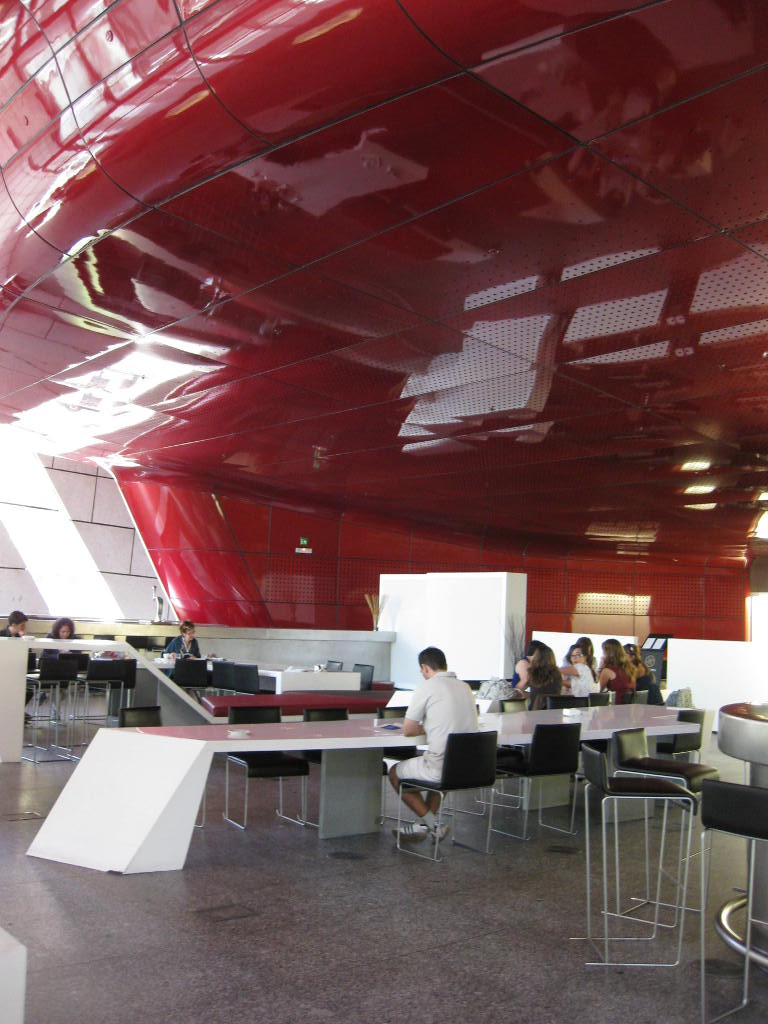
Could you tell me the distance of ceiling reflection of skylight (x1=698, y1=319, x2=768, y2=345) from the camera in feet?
18.4

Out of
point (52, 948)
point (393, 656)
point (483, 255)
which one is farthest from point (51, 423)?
point (52, 948)

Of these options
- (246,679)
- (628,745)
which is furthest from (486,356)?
(246,679)

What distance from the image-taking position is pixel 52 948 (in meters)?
3.56

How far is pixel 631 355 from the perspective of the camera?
20.6ft

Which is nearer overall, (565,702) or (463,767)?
(463,767)

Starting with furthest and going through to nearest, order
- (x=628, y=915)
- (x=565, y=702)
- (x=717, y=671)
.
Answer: (x=717, y=671) → (x=565, y=702) → (x=628, y=915)

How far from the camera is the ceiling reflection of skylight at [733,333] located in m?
5.62

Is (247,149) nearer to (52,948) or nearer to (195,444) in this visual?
(52,948)

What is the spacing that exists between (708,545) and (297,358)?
1297 cm

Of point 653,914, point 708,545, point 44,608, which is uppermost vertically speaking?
point 708,545

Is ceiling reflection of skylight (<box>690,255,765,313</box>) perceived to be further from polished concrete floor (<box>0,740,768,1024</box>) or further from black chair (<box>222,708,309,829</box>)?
black chair (<box>222,708,309,829</box>)

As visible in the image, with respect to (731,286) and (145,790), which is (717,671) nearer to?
(731,286)

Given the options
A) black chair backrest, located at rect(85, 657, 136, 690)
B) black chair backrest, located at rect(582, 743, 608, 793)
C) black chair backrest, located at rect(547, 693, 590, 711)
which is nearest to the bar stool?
black chair backrest, located at rect(582, 743, 608, 793)

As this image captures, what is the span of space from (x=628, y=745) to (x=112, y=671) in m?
6.23
